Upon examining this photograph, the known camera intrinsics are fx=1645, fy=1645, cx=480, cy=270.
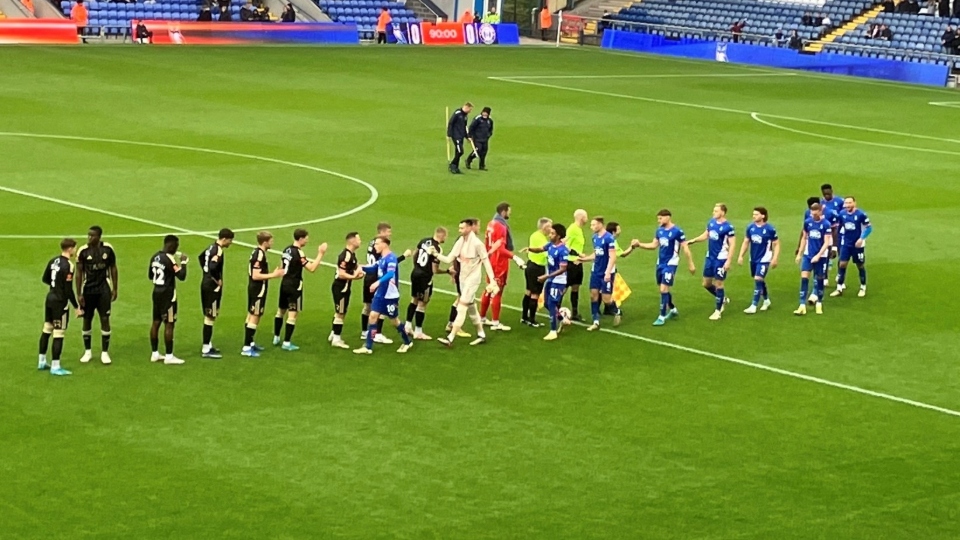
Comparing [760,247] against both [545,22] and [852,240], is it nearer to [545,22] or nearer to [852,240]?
[852,240]

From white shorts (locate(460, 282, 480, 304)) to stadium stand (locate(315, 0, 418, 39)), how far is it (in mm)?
54561

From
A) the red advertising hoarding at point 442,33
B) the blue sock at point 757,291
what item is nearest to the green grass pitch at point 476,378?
the blue sock at point 757,291

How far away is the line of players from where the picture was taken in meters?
22.2

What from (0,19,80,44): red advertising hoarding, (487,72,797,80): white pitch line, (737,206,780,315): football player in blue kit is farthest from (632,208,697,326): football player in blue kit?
(0,19,80,44): red advertising hoarding

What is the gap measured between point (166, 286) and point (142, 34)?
49.3m

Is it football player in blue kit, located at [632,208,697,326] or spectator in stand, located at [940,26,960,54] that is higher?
spectator in stand, located at [940,26,960,54]

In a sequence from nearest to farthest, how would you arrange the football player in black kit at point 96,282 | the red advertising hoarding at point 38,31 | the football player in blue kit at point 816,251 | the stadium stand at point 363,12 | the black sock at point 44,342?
the black sock at point 44,342 < the football player in black kit at point 96,282 < the football player in blue kit at point 816,251 < the red advertising hoarding at point 38,31 < the stadium stand at point 363,12

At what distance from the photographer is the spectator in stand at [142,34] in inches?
2731

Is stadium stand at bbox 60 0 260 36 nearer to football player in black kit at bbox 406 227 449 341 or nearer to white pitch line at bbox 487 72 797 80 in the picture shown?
white pitch line at bbox 487 72 797 80

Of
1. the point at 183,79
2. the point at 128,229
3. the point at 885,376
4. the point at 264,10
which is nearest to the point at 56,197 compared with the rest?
the point at 128,229

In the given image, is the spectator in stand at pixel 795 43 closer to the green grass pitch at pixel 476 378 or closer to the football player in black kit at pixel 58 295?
the green grass pitch at pixel 476 378

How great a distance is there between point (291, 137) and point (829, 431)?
26949 mm

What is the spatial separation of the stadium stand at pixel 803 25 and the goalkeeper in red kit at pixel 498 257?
169 feet

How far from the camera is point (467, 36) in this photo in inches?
3191
